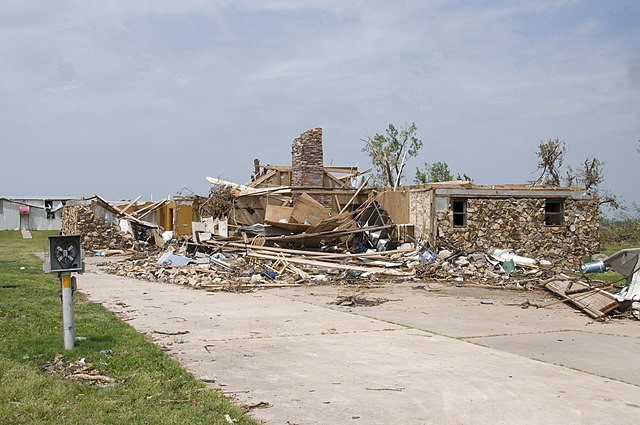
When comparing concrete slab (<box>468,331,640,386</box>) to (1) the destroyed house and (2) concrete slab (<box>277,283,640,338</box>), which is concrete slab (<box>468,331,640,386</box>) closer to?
(2) concrete slab (<box>277,283,640,338</box>)

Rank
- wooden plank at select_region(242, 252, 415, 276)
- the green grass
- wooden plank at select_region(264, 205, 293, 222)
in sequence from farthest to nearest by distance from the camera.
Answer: wooden plank at select_region(264, 205, 293, 222) → wooden plank at select_region(242, 252, 415, 276) → the green grass

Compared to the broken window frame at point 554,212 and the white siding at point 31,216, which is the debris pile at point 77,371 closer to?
the broken window frame at point 554,212

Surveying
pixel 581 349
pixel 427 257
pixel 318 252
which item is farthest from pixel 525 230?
pixel 581 349

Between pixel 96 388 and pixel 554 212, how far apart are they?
21.7 metres

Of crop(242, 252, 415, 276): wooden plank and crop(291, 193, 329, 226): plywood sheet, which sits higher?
crop(291, 193, 329, 226): plywood sheet

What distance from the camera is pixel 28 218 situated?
57031 mm

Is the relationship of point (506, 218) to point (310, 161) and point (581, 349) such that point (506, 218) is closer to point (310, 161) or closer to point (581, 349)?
point (310, 161)

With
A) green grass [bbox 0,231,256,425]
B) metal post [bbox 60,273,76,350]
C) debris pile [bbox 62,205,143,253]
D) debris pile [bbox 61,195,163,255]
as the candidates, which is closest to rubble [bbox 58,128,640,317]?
debris pile [bbox 61,195,163,255]

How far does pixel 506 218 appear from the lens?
941 inches

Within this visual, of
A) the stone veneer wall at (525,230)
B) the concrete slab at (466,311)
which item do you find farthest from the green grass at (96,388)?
the stone veneer wall at (525,230)

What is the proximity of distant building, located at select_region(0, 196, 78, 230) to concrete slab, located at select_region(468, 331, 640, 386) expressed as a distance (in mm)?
51920

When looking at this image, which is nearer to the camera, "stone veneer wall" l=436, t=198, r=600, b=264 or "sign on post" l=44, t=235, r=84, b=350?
"sign on post" l=44, t=235, r=84, b=350

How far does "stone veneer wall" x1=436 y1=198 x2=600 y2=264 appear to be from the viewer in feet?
77.0

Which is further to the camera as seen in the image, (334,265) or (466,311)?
(334,265)
